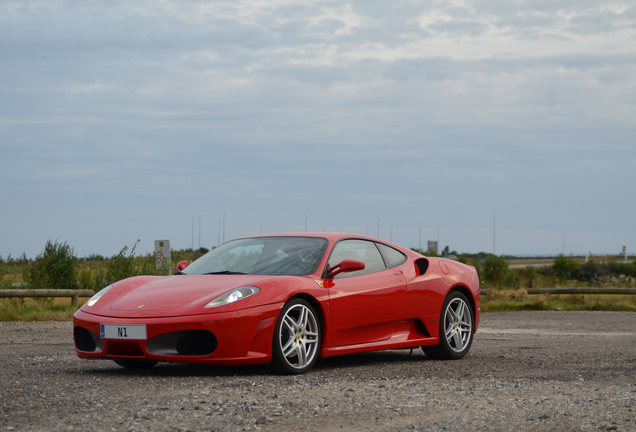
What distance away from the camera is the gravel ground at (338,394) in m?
4.87

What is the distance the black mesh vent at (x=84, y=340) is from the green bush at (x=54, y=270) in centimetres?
1345

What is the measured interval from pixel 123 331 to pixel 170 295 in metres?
0.53

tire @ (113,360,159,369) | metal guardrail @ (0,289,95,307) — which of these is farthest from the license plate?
metal guardrail @ (0,289,95,307)

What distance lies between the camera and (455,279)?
9273mm

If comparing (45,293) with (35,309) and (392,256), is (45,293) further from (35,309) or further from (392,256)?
(392,256)

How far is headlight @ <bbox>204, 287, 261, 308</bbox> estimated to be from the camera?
6906 mm

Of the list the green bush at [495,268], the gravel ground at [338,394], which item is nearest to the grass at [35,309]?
the gravel ground at [338,394]

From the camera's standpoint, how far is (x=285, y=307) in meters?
7.12

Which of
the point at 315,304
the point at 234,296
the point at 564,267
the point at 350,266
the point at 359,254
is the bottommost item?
the point at 564,267

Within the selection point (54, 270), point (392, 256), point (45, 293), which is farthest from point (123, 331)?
point (54, 270)

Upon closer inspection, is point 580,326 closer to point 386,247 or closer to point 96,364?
point 386,247

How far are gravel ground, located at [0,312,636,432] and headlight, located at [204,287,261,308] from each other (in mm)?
642

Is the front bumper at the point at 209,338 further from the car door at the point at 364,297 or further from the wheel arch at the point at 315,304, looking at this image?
the car door at the point at 364,297

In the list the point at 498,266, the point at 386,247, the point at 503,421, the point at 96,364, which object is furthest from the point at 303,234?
the point at 498,266
